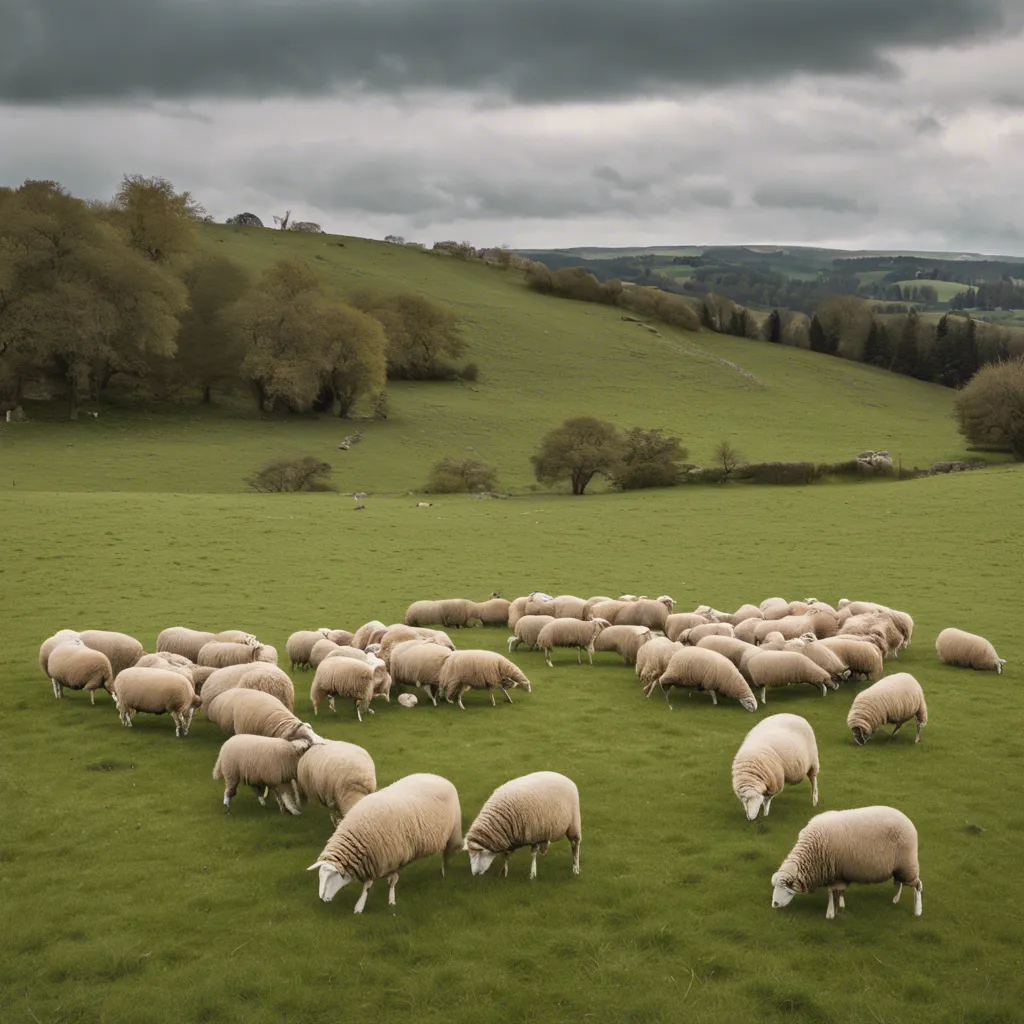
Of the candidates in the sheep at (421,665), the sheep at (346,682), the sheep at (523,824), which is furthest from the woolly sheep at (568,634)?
the sheep at (523,824)

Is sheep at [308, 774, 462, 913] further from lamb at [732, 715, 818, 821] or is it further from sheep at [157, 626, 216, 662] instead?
sheep at [157, 626, 216, 662]

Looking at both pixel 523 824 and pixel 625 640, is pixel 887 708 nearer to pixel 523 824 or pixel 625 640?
pixel 625 640

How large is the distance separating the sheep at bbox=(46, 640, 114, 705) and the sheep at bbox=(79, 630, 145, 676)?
0.78 metres

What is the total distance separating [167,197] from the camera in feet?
222

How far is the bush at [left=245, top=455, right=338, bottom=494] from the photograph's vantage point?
43.2 m

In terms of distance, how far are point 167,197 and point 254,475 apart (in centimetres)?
3267

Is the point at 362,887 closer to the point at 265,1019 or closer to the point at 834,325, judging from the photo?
the point at 265,1019

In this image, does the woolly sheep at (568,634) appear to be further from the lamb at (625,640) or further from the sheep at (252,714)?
the sheep at (252,714)

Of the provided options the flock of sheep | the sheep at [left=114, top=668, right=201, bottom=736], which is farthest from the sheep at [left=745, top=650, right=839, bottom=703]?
the sheep at [left=114, top=668, right=201, bottom=736]

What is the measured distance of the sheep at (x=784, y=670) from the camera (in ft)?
48.7

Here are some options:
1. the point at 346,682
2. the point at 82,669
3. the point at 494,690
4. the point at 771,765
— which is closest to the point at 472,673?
the point at 494,690

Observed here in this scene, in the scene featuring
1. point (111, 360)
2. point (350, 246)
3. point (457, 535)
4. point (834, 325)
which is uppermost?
point (350, 246)

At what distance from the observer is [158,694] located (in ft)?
42.8

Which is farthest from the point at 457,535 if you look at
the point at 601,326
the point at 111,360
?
the point at 601,326
